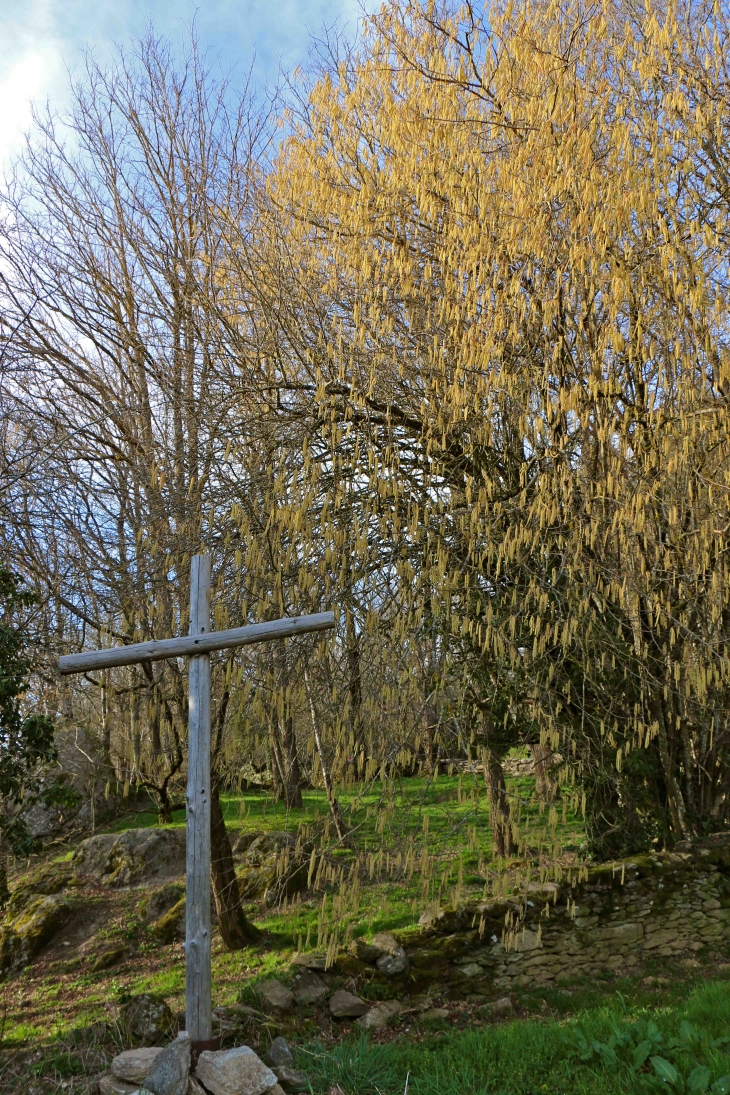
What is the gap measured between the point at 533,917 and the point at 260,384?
5.19 m

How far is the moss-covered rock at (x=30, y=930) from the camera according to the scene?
886 centimetres

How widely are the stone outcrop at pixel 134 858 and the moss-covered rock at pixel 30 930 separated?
776mm

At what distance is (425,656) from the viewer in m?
5.90

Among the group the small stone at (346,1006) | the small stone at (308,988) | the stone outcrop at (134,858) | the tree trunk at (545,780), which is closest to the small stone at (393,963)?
the small stone at (346,1006)

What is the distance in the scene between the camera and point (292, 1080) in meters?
4.05

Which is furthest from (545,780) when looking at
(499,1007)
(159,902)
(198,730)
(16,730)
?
(159,902)

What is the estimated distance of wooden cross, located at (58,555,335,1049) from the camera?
3.79 metres

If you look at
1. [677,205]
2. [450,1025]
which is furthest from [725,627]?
[450,1025]

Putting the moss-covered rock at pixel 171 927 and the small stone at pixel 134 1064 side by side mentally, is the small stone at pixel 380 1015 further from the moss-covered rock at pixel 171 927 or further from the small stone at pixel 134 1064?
the moss-covered rock at pixel 171 927

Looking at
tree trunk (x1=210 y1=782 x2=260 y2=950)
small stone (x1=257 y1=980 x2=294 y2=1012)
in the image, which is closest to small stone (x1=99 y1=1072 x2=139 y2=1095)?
small stone (x1=257 y1=980 x2=294 y2=1012)

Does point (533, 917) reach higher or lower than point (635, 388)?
lower

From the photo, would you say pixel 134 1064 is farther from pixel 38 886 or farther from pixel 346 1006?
pixel 38 886

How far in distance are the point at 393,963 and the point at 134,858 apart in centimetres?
519

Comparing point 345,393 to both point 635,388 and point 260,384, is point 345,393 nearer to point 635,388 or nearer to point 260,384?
point 260,384
